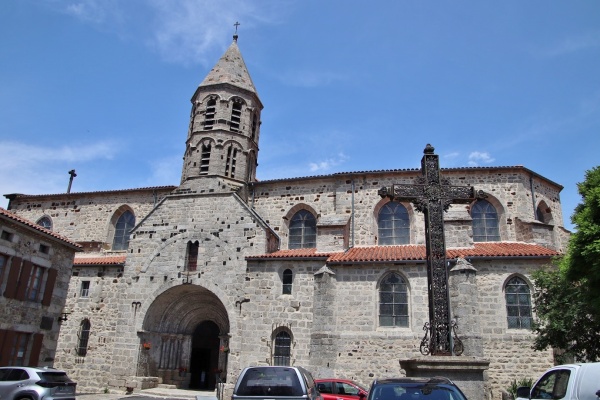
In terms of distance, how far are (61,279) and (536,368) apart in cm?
1780

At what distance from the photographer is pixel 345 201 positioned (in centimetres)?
2169

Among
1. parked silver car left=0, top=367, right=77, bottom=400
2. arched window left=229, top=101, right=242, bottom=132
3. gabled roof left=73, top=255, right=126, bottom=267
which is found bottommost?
parked silver car left=0, top=367, right=77, bottom=400

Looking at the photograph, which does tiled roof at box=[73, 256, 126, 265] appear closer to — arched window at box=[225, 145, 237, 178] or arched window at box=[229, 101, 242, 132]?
arched window at box=[225, 145, 237, 178]

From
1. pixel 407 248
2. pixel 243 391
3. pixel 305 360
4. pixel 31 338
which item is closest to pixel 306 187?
pixel 407 248

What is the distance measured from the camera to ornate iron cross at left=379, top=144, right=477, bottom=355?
9789 mm

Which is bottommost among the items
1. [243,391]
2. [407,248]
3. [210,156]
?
[243,391]

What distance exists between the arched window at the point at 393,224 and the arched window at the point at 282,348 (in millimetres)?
6295

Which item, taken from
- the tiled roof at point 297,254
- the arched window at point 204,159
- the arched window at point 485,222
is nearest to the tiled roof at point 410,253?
the tiled roof at point 297,254

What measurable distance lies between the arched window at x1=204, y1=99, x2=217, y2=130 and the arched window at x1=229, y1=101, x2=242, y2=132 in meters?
0.97

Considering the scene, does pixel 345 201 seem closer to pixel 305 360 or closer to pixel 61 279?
pixel 305 360

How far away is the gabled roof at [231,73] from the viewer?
24891 millimetres

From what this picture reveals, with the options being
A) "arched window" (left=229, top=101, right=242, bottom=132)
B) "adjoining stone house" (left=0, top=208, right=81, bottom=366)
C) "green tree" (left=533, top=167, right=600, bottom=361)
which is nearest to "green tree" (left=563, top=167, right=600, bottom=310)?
"green tree" (left=533, top=167, right=600, bottom=361)

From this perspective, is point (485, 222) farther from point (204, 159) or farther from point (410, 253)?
point (204, 159)

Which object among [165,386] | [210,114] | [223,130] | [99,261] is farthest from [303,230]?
[99,261]
